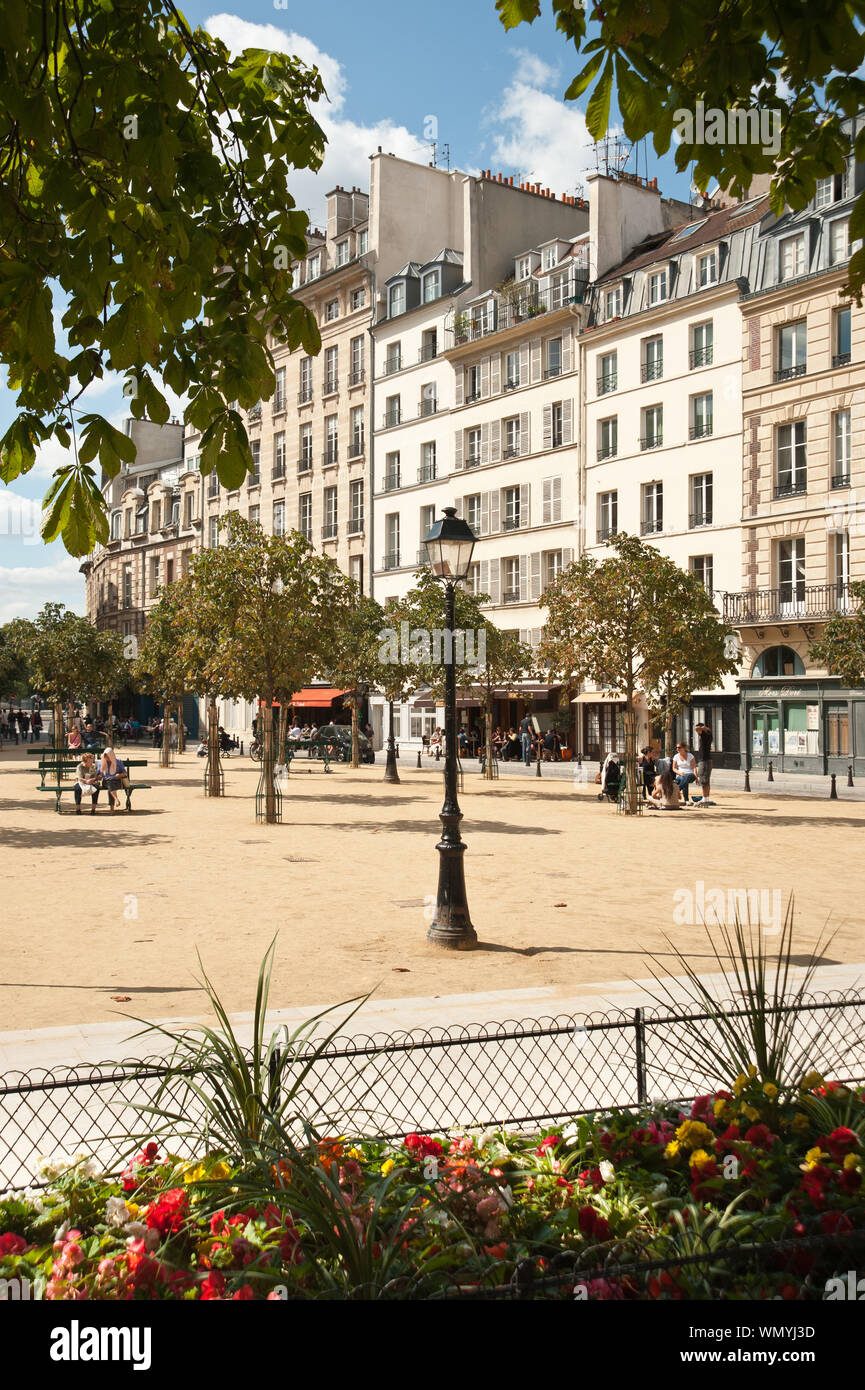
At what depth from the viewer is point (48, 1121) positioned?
5.30 meters

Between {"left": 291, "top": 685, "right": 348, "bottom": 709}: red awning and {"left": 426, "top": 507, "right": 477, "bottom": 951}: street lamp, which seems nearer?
{"left": 426, "top": 507, "right": 477, "bottom": 951}: street lamp

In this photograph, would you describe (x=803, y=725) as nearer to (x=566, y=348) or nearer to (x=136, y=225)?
(x=566, y=348)

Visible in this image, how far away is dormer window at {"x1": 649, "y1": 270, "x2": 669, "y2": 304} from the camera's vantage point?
38500 millimetres

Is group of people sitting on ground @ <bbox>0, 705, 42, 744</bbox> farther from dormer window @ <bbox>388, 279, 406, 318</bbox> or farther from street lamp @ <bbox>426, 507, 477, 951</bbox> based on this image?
street lamp @ <bbox>426, 507, 477, 951</bbox>

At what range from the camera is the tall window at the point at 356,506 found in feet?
176

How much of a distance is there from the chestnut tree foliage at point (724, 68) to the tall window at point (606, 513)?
119 feet

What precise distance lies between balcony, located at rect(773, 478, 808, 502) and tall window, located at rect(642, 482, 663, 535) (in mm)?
4936

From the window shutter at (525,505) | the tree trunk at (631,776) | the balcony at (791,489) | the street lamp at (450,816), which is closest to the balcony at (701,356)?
the balcony at (791,489)

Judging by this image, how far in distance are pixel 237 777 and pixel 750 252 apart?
74.9ft

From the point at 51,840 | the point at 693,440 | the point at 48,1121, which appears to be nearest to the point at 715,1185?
the point at 48,1121

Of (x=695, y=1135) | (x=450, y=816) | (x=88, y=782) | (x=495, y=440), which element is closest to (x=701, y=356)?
(x=495, y=440)

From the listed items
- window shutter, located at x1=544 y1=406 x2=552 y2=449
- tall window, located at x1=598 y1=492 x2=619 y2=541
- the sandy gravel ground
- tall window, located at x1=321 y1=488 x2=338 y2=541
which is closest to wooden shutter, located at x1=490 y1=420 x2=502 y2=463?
window shutter, located at x1=544 y1=406 x2=552 y2=449

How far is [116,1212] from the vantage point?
3.45 meters
